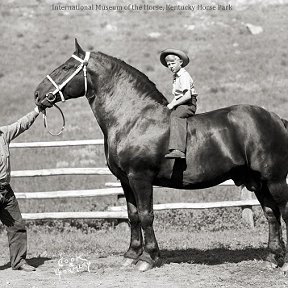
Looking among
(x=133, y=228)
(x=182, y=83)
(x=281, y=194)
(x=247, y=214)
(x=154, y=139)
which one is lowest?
(x=247, y=214)

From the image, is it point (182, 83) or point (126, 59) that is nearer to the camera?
point (182, 83)

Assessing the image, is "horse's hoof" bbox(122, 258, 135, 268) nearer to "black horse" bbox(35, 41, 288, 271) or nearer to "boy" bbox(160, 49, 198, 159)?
"black horse" bbox(35, 41, 288, 271)

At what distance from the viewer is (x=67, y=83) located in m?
7.27

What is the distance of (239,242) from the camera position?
368 inches

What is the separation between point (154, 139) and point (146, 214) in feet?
3.02

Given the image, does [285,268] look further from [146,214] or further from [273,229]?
[146,214]

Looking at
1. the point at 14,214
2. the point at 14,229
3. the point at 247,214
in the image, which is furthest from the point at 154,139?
the point at 247,214

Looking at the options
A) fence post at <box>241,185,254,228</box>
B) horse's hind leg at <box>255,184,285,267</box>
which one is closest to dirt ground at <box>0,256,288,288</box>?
horse's hind leg at <box>255,184,285,267</box>

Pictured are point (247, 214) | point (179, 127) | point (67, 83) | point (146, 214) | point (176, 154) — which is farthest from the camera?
point (247, 214)

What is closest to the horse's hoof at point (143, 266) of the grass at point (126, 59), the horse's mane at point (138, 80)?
the horse's mane at point (138, 80)

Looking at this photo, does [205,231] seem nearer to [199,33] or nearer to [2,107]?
[2,107]

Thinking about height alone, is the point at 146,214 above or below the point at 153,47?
below

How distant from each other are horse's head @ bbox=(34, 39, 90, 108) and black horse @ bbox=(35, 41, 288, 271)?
0.04 ft

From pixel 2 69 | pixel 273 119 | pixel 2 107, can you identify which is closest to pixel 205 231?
pixel 273 119
